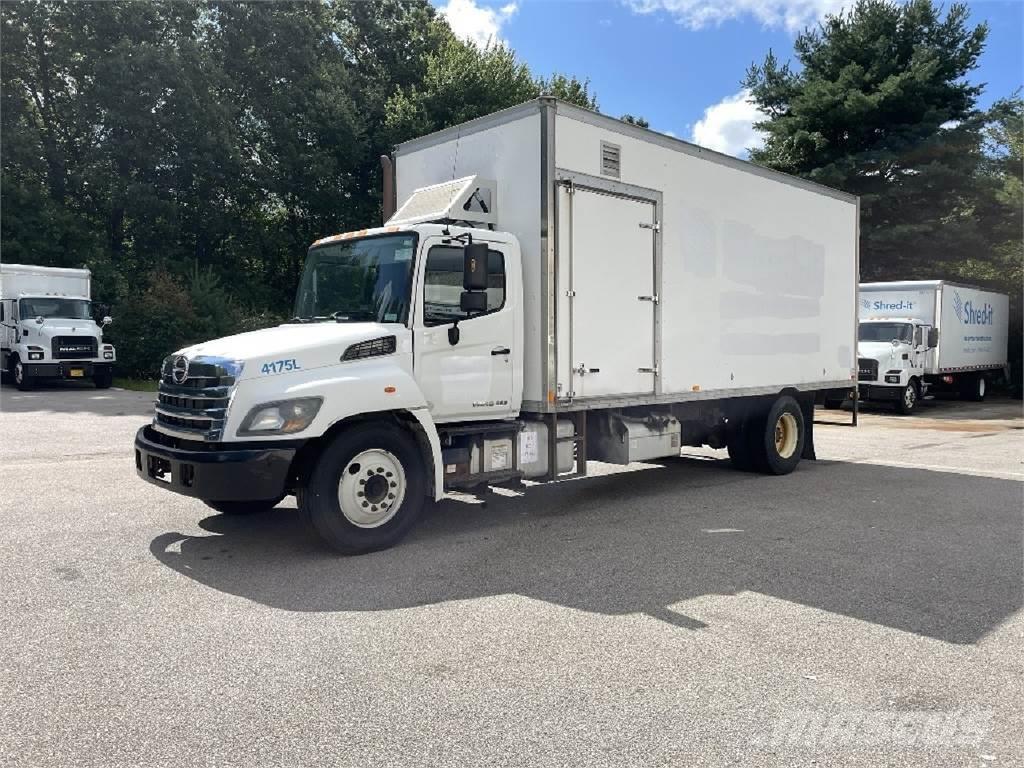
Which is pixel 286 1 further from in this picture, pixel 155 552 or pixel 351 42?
pixel 155 552

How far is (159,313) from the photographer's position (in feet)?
83.2

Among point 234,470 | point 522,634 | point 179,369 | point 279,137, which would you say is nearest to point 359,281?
point 179,369

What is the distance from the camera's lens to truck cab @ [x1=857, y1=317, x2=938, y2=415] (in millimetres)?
20422

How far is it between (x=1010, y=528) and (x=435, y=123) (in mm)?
28159

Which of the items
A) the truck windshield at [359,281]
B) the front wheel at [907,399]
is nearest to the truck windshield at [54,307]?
the truck windshield at [359,281]

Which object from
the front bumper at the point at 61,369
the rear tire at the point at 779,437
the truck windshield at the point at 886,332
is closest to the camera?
the rear tire at the point at 779,437

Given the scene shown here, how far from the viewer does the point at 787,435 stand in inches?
415

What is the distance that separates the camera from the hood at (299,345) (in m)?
6.02

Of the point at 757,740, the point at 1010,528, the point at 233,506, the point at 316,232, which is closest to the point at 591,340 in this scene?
the point at 233,506

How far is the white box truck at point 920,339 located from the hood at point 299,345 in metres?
16.3

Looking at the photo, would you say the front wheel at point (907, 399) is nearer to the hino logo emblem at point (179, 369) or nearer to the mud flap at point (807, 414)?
the mud flap at point (807, 414)

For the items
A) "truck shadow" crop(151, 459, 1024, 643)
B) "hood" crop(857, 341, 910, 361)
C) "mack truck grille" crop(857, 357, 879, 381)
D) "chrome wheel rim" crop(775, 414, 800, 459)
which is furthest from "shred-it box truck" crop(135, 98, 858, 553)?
"hood" crop(857, 341, 910, 361)

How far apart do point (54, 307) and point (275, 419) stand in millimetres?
19914

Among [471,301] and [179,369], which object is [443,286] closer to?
[471,301]
